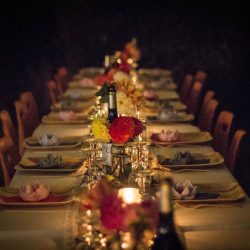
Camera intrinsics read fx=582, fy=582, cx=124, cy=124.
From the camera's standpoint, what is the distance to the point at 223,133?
15.6 ft

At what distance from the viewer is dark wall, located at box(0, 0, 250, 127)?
1046 centimetres

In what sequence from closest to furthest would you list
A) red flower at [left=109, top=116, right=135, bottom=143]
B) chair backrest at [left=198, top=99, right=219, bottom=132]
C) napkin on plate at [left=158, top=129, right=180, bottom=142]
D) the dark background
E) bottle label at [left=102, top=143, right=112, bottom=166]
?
1. red flower at [left=109, top=116, right=135, bottom=143]
2. bottle label at [left=102, top=143, right=112, bottom=166]
3. napkin on plate at [left=158, top=129, right=180, bottom=142]
4. chair backrest at [left=198, top=99, right=219, bottom=132]
5. the dark background

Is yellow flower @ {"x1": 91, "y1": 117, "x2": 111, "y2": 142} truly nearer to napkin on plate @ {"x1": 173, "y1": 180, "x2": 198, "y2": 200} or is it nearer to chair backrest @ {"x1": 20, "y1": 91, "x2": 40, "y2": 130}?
napkin on plate @ {"x1": 173, "y1": 180, "x2": 198, "y2": 200}

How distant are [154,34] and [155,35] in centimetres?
3

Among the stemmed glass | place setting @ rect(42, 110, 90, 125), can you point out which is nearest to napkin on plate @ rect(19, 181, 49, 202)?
the stemmed glass

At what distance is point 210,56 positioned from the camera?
34.7 ft

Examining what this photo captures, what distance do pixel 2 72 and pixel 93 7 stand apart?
261 centimetres

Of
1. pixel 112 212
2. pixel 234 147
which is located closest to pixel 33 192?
pixel 112 212

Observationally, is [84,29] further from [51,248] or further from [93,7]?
[51,248]

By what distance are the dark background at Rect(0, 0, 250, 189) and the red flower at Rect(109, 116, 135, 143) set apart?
7408 mm

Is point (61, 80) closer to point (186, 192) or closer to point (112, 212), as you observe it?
point (186, 192)

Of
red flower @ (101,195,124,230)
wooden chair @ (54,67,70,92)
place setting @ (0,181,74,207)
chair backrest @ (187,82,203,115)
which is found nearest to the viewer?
red flower @ (101,195,124,230)

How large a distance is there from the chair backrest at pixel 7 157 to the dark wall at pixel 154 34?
20.3ft

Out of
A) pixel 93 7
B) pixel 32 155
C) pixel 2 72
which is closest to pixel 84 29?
pixel 93 7
